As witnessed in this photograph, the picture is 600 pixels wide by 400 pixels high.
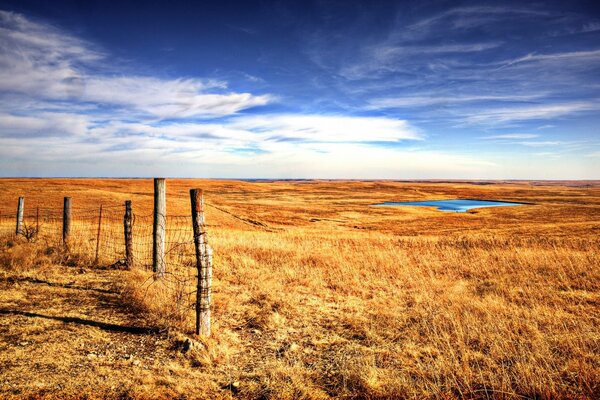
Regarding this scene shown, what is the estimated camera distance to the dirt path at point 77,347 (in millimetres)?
4020

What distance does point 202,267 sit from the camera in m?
5.52

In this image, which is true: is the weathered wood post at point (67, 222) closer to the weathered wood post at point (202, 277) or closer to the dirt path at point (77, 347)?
the dirt path at point (77, 347)

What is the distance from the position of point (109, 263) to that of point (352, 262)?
310 inches

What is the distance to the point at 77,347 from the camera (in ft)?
16.6

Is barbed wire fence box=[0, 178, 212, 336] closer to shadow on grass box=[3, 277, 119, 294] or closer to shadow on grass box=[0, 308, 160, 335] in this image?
shadow on grass box=[0, 308, 160, 335]

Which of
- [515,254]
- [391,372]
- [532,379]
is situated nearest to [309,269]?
[391,372]

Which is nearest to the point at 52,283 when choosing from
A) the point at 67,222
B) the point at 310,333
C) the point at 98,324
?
the point at 98,324

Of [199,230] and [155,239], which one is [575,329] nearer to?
[199,230]

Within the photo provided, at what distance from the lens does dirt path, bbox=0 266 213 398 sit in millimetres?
4020

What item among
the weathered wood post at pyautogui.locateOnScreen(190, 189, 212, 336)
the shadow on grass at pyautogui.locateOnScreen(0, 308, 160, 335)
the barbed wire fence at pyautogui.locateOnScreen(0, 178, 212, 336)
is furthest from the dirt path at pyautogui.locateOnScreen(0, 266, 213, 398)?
the barbed wire fence at pyautogui.locateOnScreen(0, 178, 212, 336)

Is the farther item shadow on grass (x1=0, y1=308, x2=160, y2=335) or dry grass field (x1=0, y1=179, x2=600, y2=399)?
shadow on grass (x1=0, y1=308, x2=160, y2=335)

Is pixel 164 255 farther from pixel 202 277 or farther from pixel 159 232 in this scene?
pixel 202 277

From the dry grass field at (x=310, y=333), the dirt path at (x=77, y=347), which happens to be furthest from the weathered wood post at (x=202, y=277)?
the dirt path at (x=77, y=347)

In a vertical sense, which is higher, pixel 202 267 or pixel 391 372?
pixel 202 267
